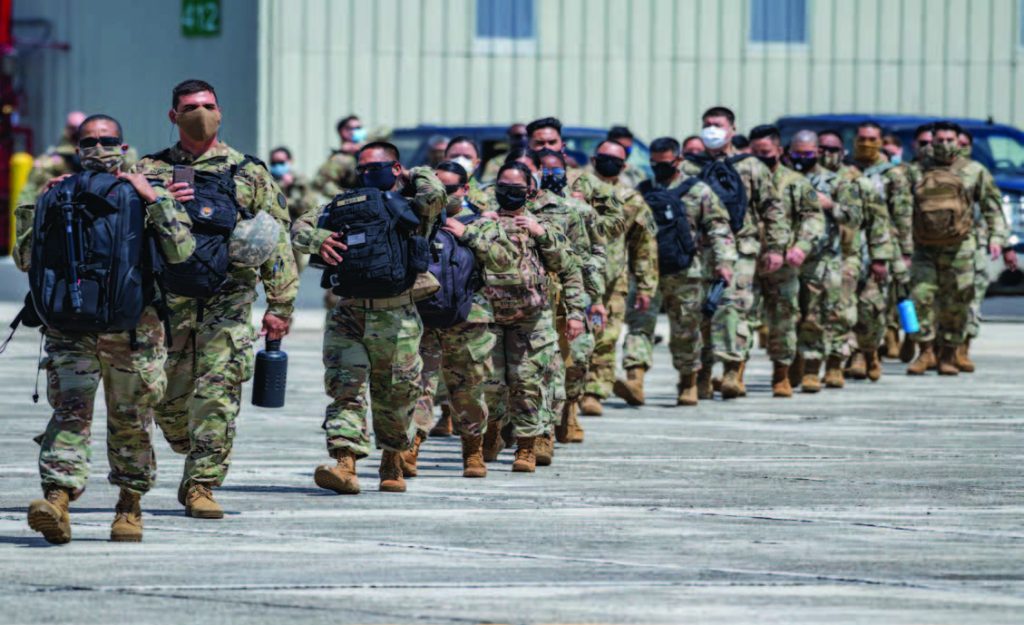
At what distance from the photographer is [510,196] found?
13.0 m

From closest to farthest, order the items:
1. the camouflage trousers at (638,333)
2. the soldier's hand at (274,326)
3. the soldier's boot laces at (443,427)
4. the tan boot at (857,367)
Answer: the soldier's hand at (274,326), the soldier's boot laces at (443,427), the camouflage trousers at (638,333), the tan boot at (857,367)

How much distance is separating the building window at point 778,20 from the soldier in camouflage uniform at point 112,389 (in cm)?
2286

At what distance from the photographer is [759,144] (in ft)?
58.4

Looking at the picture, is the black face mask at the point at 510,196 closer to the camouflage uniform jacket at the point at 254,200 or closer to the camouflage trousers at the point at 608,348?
the camouflage uniform jacket at the point at 254,200

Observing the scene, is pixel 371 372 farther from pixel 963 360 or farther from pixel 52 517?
pixel 963 360

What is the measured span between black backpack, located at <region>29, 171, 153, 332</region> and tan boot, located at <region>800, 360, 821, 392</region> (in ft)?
30.4

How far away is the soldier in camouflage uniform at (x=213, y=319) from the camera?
1082cm

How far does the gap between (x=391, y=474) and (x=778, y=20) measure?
21187 mm

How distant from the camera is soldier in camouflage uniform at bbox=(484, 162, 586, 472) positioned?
12938 millimetres

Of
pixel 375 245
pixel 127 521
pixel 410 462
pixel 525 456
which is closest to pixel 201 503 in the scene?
pixel 127 521

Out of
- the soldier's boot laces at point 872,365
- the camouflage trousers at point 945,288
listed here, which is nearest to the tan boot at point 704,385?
the soldier's boot laces at point 872,365

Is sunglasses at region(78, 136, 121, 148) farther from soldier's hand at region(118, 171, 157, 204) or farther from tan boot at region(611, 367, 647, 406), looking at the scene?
tan boot at region(611, 367, 647, 406)

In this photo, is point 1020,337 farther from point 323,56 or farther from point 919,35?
point 323,56

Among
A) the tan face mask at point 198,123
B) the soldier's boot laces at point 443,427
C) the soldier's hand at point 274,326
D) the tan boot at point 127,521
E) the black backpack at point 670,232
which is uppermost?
the tan face mask at point 198,123
